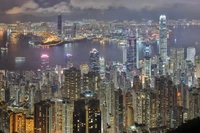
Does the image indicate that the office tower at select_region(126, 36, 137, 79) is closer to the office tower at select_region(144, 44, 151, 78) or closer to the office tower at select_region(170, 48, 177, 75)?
the office tower at select_region(144, 44, 151, 78)

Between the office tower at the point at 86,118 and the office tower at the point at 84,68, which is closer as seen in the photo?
the office tower at the point at 86,118

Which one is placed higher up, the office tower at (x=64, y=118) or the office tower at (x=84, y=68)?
the office tower at (x=84, y=68)

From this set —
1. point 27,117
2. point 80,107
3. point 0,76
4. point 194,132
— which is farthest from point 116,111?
point 194,132

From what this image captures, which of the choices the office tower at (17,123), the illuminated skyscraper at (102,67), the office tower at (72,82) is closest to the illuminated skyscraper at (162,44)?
the illuminated skyscraper at (102,67)

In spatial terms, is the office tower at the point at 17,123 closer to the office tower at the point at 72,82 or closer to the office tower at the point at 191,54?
the office tower at the point at 72,82

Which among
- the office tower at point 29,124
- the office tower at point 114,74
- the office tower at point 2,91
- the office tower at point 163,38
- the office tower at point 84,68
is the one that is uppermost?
the office tower at point 163,38

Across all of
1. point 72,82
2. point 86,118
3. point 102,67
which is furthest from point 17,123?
point 102,67

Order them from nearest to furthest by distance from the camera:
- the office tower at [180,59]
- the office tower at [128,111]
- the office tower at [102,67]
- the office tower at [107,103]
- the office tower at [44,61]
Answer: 1. the office tower at [107,103]
2. the office tower at [128,111]
3. the office tower at [44,61]
4. the office tower at [102,67]
5. the office tower at [180,59]
